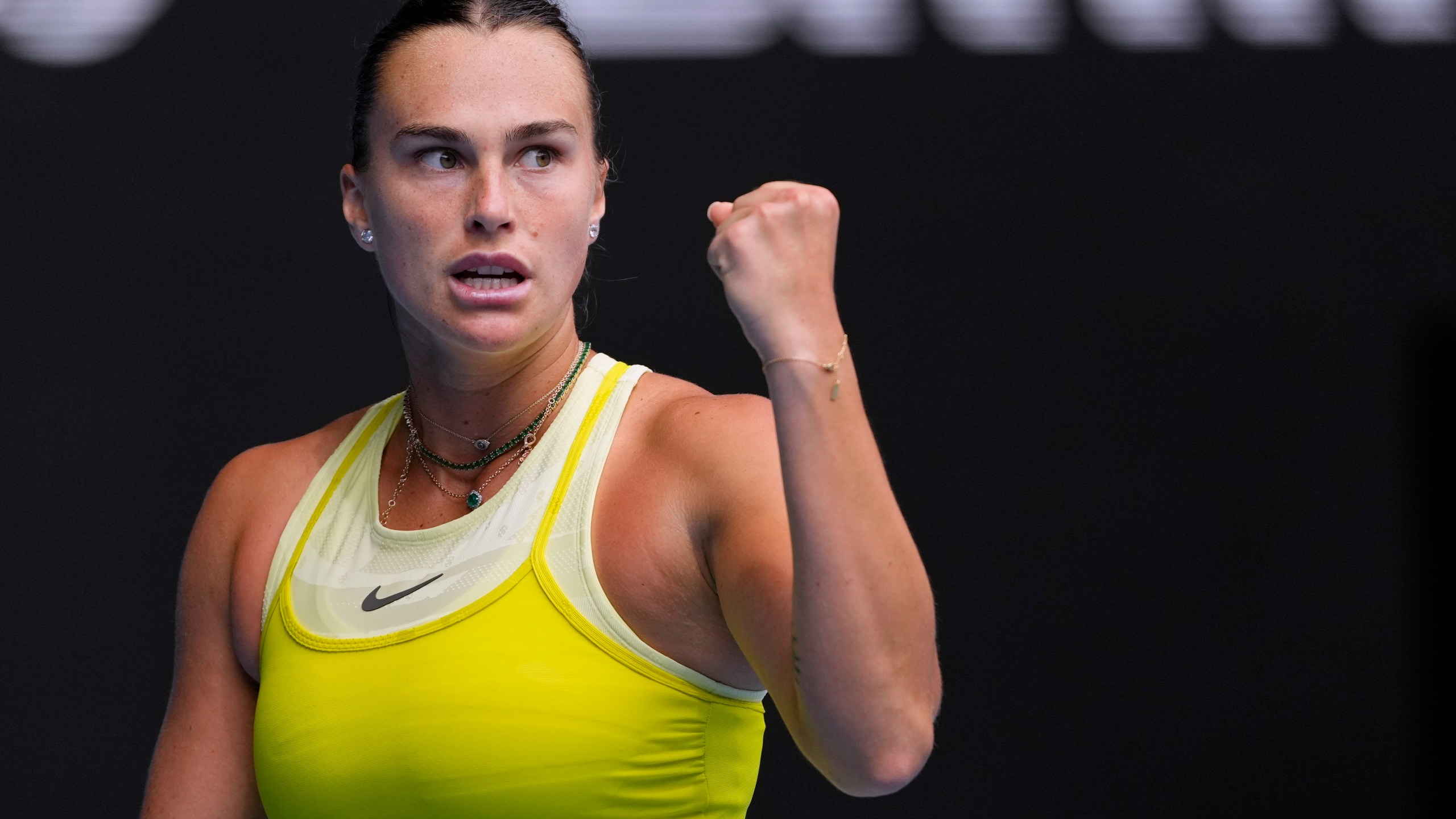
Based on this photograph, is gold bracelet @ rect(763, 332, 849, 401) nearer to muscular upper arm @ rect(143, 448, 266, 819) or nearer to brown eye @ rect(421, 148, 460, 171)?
brown eye @ rect(421, 148, 460, 171)

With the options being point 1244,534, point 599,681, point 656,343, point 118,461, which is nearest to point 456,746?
point 599,681

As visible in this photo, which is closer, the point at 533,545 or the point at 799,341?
the point at 799,341

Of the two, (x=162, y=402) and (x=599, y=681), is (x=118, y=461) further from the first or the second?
(x=599, y=681)

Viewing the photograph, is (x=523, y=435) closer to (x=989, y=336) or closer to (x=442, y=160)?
(x=442, y=160)

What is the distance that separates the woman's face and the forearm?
33 cm

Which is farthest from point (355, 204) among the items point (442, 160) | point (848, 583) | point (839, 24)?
point (839, 24)

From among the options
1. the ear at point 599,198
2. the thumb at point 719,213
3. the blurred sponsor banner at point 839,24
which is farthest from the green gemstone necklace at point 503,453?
the blurred sponsor banner at point 839,24

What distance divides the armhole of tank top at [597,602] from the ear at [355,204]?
28cm

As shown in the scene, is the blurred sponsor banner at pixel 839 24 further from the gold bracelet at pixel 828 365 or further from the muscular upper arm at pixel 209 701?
the gold bracelet at pixel 828 365

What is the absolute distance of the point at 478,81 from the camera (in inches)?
45.3

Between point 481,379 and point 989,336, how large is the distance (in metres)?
1.63

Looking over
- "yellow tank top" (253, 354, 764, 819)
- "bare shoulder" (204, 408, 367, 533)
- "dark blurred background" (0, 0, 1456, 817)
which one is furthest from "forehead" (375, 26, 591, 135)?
"dark blurred background" (0, 0, 1456, 817)

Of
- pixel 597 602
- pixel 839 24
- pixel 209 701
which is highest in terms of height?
pixel 839 24

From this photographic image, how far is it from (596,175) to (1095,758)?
1.85m
